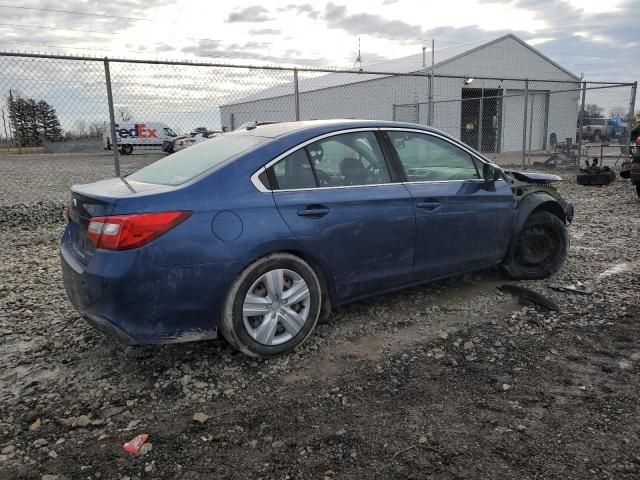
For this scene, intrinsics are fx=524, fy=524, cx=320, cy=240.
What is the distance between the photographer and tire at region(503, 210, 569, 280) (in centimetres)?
497

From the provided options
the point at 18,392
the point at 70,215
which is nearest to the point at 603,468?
the point at 18,392

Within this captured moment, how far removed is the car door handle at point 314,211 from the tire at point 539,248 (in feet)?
7.22

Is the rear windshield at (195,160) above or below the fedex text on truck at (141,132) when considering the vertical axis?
below

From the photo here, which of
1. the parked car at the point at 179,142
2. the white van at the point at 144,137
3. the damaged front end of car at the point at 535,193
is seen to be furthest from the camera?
the white van at the point at 144,137

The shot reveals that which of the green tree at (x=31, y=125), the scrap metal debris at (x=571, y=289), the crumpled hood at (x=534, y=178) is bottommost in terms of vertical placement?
the scrap metal debris at (x=571, y=289)

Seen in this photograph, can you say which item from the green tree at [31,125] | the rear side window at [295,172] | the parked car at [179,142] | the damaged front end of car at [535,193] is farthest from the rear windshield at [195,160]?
the parked car at [179,142]

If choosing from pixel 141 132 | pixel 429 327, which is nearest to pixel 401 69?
pixel 141 132

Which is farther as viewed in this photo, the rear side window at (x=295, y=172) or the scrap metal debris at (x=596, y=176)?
the scrap metal debris at (x=596, y=176)

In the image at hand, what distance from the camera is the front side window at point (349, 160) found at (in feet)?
12.2

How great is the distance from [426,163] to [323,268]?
140cm

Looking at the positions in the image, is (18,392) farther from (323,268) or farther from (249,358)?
(323,268)

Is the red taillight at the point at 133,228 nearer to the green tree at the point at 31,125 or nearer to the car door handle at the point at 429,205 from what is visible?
the car door handle at the point at 429,205

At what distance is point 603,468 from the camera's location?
7.77 feet

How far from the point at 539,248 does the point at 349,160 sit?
234 centimetres
